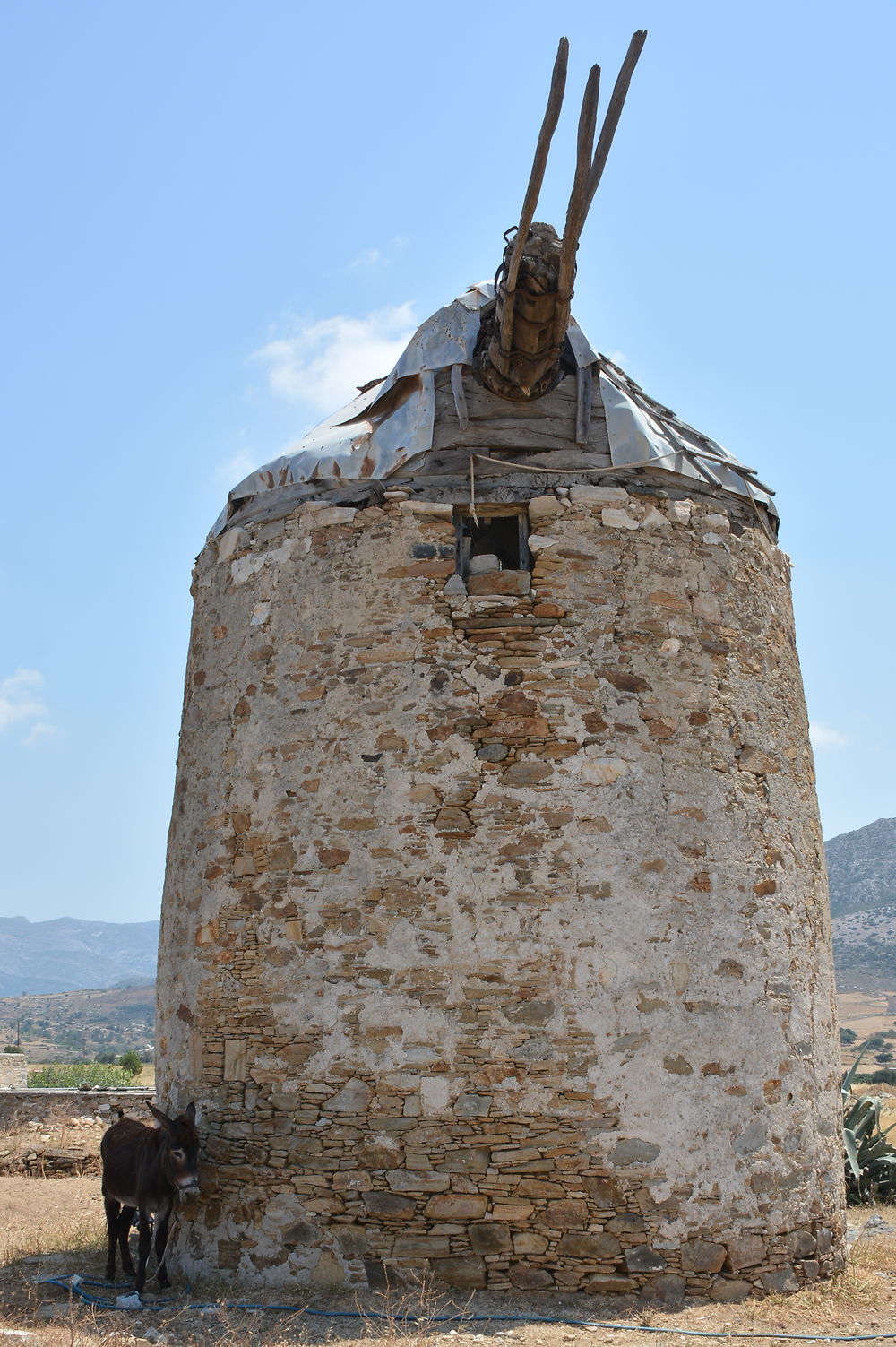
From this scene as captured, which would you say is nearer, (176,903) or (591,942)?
(591,942)

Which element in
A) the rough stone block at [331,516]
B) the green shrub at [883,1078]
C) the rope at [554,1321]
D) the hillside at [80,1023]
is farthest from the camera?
the hillside at [80,1023]

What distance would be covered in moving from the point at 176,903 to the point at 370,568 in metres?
2.54

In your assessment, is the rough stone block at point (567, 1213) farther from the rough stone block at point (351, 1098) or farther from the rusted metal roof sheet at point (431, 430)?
the rusted metal roof sheet at point (431, 430)

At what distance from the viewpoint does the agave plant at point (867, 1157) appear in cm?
1060

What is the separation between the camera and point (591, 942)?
22.2 ft

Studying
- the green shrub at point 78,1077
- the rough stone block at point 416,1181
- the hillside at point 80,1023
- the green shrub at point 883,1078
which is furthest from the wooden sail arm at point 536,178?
the hillside at point 80,1023

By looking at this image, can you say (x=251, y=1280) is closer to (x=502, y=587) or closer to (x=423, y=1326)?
(x=423, y=1326)

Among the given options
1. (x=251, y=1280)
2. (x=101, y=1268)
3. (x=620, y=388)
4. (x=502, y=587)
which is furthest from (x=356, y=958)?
(x=620, y=388)

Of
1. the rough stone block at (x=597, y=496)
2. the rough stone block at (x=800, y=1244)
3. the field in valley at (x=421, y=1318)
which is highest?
the rough stone block at (x=597, y=496)

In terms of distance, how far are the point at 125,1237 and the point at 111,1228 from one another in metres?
0.10

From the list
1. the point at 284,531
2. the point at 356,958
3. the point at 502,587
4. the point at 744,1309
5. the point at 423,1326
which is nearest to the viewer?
the point at 423,1326

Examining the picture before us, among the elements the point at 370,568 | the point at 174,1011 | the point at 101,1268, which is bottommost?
the point at 101,1268

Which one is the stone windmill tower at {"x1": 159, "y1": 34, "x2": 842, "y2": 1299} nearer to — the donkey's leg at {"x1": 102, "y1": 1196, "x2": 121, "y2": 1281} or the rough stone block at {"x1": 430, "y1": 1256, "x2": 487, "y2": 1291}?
the rough stone block at {"x1": 430, "y1": 1256, "x2": 487, "y2": 1291}

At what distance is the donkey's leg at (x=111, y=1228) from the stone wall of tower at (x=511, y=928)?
507 mm
